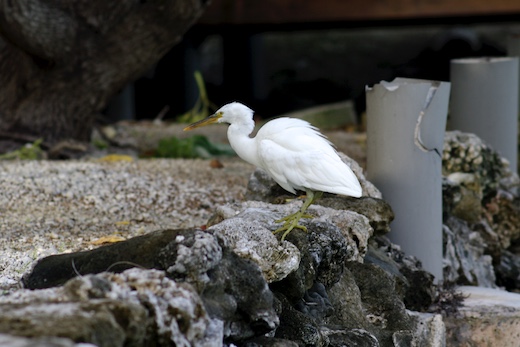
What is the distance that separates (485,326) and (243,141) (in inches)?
65.9

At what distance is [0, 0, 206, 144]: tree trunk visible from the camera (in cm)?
Result: 668

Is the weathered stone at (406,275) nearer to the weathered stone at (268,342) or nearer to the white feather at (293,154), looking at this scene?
the white feather at (293,154)

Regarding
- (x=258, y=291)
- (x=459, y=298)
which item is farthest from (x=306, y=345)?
(x=459, y=298)

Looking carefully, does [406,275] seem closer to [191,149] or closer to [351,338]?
[351,338]

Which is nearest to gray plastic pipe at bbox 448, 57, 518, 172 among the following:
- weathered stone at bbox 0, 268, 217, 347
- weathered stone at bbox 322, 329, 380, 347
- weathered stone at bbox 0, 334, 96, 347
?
weathered stone at bbox 322, 329, 380, 347

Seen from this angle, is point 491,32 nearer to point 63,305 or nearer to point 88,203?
point 88,203

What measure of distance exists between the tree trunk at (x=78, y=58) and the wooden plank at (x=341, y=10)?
2.56m

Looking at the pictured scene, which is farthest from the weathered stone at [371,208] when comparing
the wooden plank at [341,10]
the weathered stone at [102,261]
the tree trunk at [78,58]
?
the wooden plank at [341,10]

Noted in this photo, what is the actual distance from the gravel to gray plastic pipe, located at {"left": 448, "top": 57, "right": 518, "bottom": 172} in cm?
175

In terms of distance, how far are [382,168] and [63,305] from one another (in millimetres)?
2679

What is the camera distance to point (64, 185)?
5387 mm

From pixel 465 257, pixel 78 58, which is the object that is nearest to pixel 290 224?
pixel 465 257

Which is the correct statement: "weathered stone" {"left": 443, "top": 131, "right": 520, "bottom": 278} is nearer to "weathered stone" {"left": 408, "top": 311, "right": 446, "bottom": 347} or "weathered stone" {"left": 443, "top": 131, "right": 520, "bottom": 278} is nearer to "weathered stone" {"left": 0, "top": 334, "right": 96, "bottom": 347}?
"weathered stone" {"left": 408, "top": 311, "right": 446, "bottom": 347}

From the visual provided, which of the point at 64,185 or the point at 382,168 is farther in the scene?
the point at 64,185
